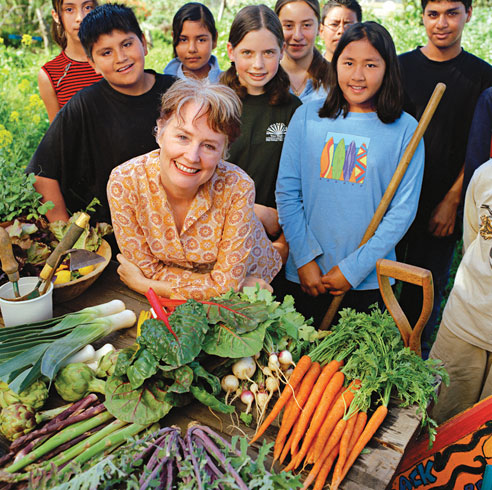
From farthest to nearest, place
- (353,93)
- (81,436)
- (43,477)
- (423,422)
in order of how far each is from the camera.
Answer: (353,93) → (423,422) → (81,436) → (43,477)

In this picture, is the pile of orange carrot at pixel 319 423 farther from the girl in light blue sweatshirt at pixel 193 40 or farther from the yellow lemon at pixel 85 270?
the girl in light blue sweatshirt at pixel 193 40

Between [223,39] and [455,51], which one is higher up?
[223,39]

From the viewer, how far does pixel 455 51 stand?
3367 mm

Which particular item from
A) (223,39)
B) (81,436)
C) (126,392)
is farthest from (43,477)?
(223,39)

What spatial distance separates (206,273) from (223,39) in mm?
10656

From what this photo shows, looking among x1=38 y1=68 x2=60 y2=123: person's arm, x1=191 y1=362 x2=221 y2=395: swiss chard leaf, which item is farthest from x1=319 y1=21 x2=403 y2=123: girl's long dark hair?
x1=38 y1=68 x2=60 y2=123: person's arm

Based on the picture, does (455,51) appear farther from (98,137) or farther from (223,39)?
(223,39)

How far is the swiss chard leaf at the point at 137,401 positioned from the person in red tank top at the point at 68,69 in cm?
258

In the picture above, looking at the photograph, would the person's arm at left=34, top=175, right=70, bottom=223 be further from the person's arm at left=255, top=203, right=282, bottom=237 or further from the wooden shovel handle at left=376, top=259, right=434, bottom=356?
the wooden shovel handle at left=376, top=259, right=434, bottom=356

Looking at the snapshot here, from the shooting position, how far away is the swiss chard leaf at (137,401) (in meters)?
1.56

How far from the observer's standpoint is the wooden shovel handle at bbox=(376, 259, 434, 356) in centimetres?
170

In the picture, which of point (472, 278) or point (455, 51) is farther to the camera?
point (455, 51)

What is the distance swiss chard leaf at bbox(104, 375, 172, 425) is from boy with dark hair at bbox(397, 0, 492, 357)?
99.6 inches

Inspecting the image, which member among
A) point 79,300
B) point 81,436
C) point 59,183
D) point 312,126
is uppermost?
point 312,126
